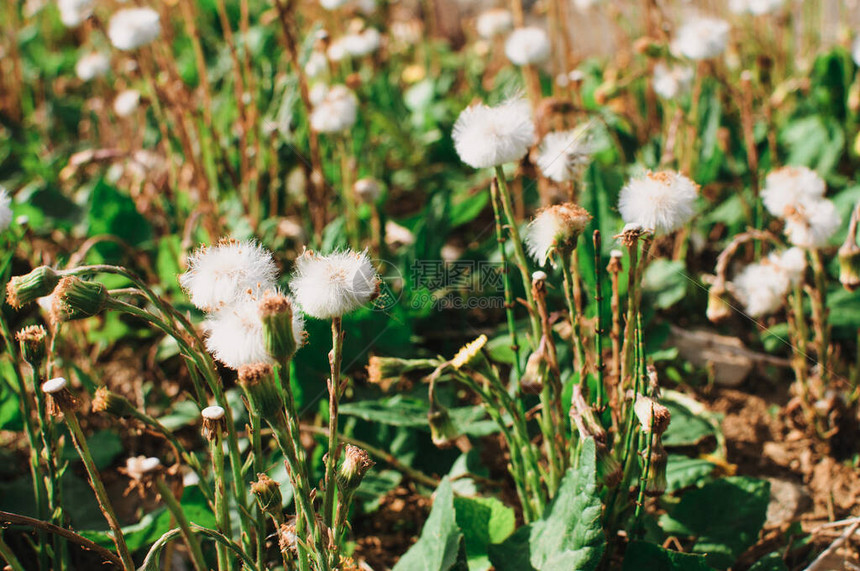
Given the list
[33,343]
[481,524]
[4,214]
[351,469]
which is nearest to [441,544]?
[481,524]

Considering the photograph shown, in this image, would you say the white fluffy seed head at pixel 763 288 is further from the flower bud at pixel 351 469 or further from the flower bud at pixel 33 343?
the flower bud at pixel 33 343

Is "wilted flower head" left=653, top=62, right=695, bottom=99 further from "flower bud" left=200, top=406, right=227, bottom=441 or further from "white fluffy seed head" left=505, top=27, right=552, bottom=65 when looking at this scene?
"flower bud" left=200, top=406, right=227, bottom=441

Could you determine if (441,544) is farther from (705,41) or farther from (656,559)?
(705,41)

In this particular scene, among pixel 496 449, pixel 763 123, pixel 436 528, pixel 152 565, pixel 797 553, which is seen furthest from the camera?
pixel 763 123

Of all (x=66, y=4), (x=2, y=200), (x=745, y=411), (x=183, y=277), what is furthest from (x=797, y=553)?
(x=66, y=4)

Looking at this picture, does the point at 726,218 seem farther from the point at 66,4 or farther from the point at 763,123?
the point at 66,4

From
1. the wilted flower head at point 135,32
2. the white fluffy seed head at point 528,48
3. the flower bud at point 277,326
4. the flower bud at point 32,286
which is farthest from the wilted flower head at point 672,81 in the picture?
the flower bud at point 32,286

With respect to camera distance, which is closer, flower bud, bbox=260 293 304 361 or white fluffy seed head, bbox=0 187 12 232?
flower bud, bbox=260 293 304 361

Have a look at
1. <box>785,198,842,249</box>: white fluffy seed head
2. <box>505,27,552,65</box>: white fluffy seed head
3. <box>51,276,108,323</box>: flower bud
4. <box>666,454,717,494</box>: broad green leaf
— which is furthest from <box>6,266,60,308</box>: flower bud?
<box>505,27,552,65</box>: white fluffy seed head
